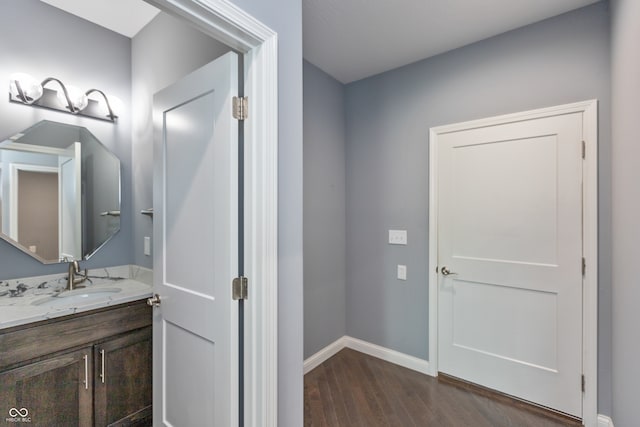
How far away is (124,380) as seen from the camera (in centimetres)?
168

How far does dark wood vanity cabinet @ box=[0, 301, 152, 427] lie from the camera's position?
1.33m

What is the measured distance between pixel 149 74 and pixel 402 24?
1.80m

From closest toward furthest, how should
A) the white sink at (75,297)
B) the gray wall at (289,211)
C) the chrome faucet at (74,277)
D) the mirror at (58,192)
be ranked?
1. the gray wall at (289,211)
2. the white sink at (75,297)
3. the mirror at (58,192)
4. the chrome faucet at (74,277)

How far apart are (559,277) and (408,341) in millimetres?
1236

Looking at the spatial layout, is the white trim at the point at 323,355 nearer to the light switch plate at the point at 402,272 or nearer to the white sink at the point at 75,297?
the light switch plate at the point at 402,272

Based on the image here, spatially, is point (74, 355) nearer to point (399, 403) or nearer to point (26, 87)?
point (26, 87)

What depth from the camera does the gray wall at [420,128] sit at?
180 cm

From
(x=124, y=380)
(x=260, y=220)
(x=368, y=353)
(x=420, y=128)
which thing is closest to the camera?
(x=260, y=220)

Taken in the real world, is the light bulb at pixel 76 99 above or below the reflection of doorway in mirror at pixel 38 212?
above

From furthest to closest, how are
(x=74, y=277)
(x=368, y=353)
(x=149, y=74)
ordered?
(x=368, y=353)
(x=149, y=74)
(x=74, y=277)

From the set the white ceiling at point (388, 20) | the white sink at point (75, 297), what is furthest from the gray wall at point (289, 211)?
the white sink at point (75, 297)

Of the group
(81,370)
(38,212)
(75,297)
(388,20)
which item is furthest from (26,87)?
(388,20)

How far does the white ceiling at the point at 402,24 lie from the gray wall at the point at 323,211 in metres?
0.36

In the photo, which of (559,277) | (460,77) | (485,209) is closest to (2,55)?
(460,77)
